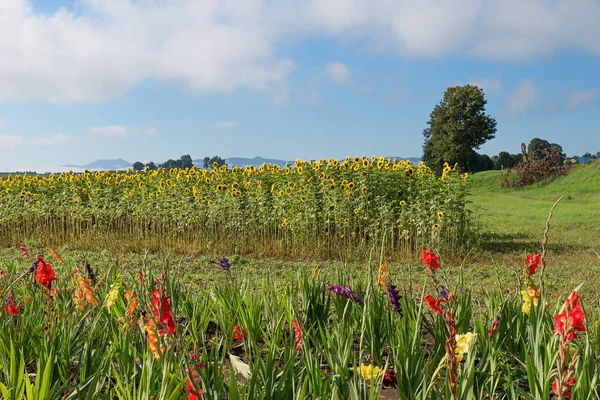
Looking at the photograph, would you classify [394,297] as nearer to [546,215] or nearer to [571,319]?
[571,319]

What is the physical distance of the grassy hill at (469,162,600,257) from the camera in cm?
968

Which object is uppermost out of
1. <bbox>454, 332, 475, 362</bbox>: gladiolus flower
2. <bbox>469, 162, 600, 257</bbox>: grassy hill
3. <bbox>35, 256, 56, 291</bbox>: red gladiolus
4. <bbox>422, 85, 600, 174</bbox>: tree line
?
<bbox>422, 85, 600, 174</bbox>: tree line

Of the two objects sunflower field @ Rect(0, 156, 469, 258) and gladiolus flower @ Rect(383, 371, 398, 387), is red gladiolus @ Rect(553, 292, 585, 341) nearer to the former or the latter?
gladiolus flower @ Rect(383, 371, 398, 387)

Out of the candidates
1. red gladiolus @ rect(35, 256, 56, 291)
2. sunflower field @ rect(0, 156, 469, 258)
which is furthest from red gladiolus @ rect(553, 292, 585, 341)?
sunflower field @ rect(0, 156, 469, 258)

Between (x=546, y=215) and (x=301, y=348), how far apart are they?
14.9m

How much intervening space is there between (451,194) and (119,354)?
6774mm

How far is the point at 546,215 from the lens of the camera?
1528cm

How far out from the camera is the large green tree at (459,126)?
40.1m

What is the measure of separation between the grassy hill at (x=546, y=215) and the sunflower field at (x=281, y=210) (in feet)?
4.24

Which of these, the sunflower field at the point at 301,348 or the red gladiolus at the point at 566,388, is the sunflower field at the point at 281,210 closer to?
the sunflower field at the point at 301,348

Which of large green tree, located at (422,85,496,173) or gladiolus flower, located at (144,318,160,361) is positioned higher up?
large green tree, located at (422,85,496,173)

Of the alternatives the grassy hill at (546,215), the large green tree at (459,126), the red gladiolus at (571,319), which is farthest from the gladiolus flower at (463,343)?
the large green tree at (459,126)

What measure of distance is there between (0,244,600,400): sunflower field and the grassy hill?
637 cm

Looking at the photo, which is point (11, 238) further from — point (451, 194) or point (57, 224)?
point (451, 194)
